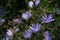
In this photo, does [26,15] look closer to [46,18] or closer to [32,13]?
[32,13]

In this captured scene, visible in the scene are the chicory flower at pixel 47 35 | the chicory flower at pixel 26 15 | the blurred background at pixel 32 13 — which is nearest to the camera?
the chicory flower at pixel 47 35

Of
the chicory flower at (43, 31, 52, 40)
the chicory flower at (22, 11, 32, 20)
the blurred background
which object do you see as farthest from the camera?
the chicory flower at (22, 11, 32, 20)

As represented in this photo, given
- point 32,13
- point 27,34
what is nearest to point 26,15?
point 32,13

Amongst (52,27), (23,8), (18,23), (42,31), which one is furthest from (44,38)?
(23,8)

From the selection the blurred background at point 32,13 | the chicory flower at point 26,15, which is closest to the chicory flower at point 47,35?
the blurred background at point 32,13

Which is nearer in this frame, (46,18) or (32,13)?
(46,18)

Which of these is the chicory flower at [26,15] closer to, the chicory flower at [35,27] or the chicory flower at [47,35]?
the chicory flower at [35,27]

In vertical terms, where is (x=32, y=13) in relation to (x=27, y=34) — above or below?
above

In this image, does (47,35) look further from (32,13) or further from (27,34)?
(32,13)

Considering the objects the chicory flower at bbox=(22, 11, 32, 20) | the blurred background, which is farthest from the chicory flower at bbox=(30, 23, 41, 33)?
the chicory flower at bbox=(22, 11, 32, 20)

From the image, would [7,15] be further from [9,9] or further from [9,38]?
[9,38]

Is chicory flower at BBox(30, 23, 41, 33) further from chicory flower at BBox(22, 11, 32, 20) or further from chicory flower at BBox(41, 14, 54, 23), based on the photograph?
chicory flower at BBox(22, 11, 32, 20)
